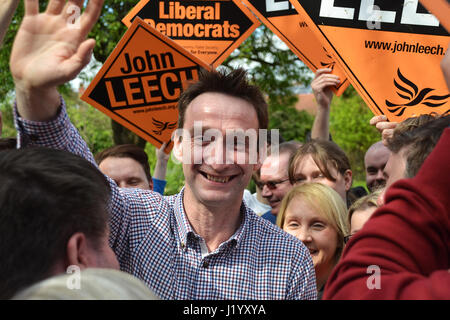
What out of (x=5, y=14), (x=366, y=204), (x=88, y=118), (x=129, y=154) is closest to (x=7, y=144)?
(x=5, y=14)

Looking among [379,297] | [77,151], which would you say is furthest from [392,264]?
[77,151]

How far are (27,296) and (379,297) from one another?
65 cm

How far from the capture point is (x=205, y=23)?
13.8ft

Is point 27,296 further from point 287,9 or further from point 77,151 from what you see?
point 287,9

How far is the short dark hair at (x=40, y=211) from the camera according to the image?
4.08ft

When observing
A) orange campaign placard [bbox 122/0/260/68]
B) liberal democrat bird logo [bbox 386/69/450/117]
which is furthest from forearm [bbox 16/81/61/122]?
orange campaign placard [bbox 122/0/260/68]

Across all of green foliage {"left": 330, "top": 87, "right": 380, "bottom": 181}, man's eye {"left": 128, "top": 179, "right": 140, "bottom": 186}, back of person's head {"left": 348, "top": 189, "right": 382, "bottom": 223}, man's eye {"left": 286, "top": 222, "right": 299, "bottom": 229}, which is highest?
back of person's head {"left": 348, "top": 189, "right": 382, "bottom": 223}

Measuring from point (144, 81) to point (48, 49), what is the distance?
2114 millimetres

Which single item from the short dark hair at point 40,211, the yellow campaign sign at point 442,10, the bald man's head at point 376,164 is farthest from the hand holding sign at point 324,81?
the short dark hair at point 40,211

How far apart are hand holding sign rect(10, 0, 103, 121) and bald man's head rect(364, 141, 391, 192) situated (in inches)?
123

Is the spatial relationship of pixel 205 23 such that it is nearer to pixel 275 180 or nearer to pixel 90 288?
pixel 275 180

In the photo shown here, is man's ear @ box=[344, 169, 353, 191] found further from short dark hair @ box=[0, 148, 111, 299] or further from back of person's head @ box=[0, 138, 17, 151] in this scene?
short dark hair @ box=[0, 148, 111, 299]

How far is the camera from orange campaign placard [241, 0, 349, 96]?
3822 mm

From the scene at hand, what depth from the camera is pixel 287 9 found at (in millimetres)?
3920
